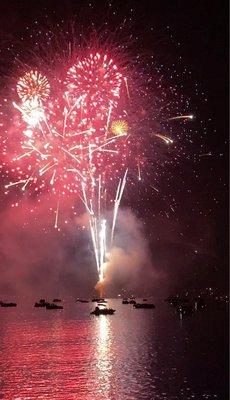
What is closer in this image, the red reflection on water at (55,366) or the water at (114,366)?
the red reflection on water at (55,366)

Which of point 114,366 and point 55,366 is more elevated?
point 114,366

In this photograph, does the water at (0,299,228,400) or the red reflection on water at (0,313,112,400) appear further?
the water at (0,299,228,400)

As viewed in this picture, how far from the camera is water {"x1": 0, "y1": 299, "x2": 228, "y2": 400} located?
44.7 m

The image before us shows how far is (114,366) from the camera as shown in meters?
57.8

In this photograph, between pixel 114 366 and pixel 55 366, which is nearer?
pixel 55 366

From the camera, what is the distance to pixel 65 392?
44.4m

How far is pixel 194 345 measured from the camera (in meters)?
75.6

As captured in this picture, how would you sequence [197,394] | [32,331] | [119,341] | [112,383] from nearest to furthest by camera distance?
[197,394]
[112,383]
[119,341]
[32,331]

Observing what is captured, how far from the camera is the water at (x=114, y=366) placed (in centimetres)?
4466

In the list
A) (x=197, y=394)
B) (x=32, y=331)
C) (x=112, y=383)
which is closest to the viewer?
(x=197, y=394)

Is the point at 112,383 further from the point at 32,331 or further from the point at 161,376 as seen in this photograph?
the point at 32,331

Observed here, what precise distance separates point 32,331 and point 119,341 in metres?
24.6

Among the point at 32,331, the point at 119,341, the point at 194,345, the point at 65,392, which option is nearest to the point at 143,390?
the point at 65,392

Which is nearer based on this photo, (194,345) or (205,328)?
(194,345)
